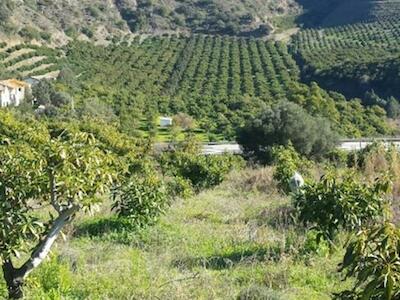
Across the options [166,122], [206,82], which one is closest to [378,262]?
[166,122]

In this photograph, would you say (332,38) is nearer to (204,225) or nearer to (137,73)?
(137,73)

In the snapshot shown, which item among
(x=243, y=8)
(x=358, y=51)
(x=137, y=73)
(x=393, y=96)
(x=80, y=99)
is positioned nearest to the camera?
(x=80, y=99)

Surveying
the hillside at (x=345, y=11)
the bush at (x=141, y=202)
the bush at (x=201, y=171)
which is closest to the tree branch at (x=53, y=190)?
the bush at (x=141, y=202)

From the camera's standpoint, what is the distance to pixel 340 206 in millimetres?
6977

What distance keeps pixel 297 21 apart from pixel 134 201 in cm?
11937

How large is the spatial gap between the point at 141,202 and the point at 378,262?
5.88 meters

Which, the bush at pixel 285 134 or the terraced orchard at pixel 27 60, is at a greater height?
the bush at pixel 285 134

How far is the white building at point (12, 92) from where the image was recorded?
52.8 metres

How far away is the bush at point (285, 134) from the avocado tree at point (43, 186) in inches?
677

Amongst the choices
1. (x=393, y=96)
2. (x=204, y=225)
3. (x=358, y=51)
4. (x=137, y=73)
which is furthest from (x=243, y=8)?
(x=204, y=225)

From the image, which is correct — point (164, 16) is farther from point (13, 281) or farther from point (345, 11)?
point (13, 281)

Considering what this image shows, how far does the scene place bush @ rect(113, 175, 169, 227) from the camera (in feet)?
28.8

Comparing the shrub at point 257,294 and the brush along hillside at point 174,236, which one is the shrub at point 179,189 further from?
the shrub at point 257,294

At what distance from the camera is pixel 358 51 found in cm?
7750
